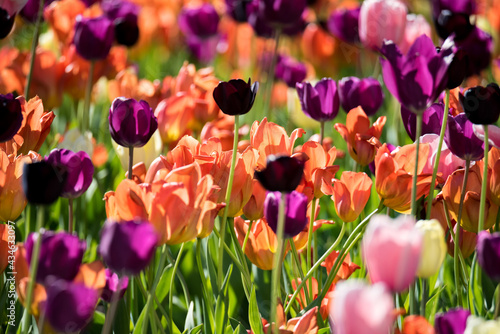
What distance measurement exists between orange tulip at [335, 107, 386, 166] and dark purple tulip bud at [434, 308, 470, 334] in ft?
1.46

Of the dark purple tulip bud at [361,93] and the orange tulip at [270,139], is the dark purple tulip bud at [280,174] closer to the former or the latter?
the orange tulip at [270,139]

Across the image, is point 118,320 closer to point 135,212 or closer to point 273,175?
point 135,212

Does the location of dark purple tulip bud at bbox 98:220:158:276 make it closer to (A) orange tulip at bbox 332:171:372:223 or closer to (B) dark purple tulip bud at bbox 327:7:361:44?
(A) orange tulip at bbox 332:171:372:223

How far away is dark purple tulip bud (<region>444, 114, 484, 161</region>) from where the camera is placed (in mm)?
897

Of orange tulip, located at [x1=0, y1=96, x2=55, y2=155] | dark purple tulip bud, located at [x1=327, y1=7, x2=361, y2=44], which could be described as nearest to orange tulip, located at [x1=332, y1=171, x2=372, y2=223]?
orange tulip, located at [x1=0, y1=96, x2=55, y2=155]

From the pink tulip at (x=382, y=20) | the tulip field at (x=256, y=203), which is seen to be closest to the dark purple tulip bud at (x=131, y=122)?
the tulip field at (x=256, y=203)

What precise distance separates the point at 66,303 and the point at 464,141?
59 cm

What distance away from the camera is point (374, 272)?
21.4 inches

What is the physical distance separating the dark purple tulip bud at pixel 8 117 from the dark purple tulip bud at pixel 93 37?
71 centimetres

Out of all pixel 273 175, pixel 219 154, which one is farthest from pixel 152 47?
pixel 273 175

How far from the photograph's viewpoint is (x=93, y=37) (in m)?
1.54

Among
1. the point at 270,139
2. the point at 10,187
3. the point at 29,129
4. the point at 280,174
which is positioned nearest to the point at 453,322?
the point at 280,174

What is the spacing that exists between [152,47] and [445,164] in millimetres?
2326

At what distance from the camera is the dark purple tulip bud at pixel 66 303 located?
1.75 ft
